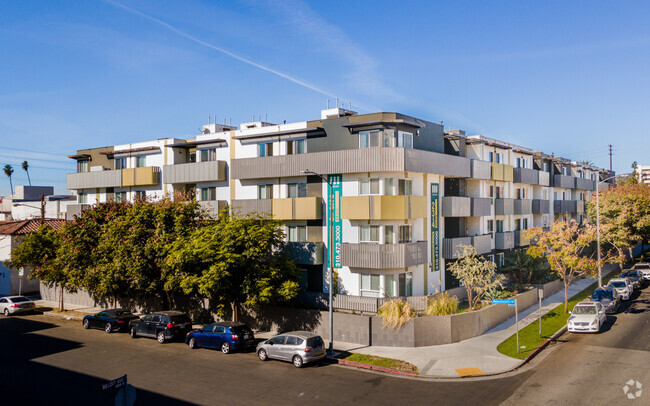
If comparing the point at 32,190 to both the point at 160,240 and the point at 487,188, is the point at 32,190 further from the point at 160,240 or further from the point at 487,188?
the point at 487,188

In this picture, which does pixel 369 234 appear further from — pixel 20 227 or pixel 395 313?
pixel 20 227

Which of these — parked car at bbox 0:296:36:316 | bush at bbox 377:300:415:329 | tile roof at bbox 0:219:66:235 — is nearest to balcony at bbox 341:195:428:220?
bush at bbox 377:300:415:329

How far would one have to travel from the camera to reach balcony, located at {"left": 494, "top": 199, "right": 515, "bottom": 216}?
4372 cm

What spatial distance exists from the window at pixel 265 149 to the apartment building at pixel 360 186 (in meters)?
0.08

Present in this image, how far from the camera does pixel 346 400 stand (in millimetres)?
18859

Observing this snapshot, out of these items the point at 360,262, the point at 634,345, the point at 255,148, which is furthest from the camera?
the point at 255,148

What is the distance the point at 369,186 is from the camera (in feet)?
107

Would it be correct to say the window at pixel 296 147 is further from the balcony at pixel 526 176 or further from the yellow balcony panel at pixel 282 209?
the balcony at pixel 526 176

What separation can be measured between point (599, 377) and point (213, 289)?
65.4ft

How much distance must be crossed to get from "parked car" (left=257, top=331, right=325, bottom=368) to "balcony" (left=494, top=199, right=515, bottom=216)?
84.8 ft

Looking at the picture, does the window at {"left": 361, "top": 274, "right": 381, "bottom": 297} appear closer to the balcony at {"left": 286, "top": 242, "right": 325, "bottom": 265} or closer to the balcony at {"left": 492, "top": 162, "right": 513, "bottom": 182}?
the balcony at {"left": 286, "top": 242, "right": 325, "bottom": 265}

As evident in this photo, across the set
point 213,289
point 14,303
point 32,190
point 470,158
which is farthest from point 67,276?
point 32,190

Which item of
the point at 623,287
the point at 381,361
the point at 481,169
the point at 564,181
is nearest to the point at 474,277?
the point at 381,361

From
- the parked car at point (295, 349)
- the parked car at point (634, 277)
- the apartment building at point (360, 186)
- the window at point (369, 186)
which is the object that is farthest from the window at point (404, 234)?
the parked car at point (634, 277)
